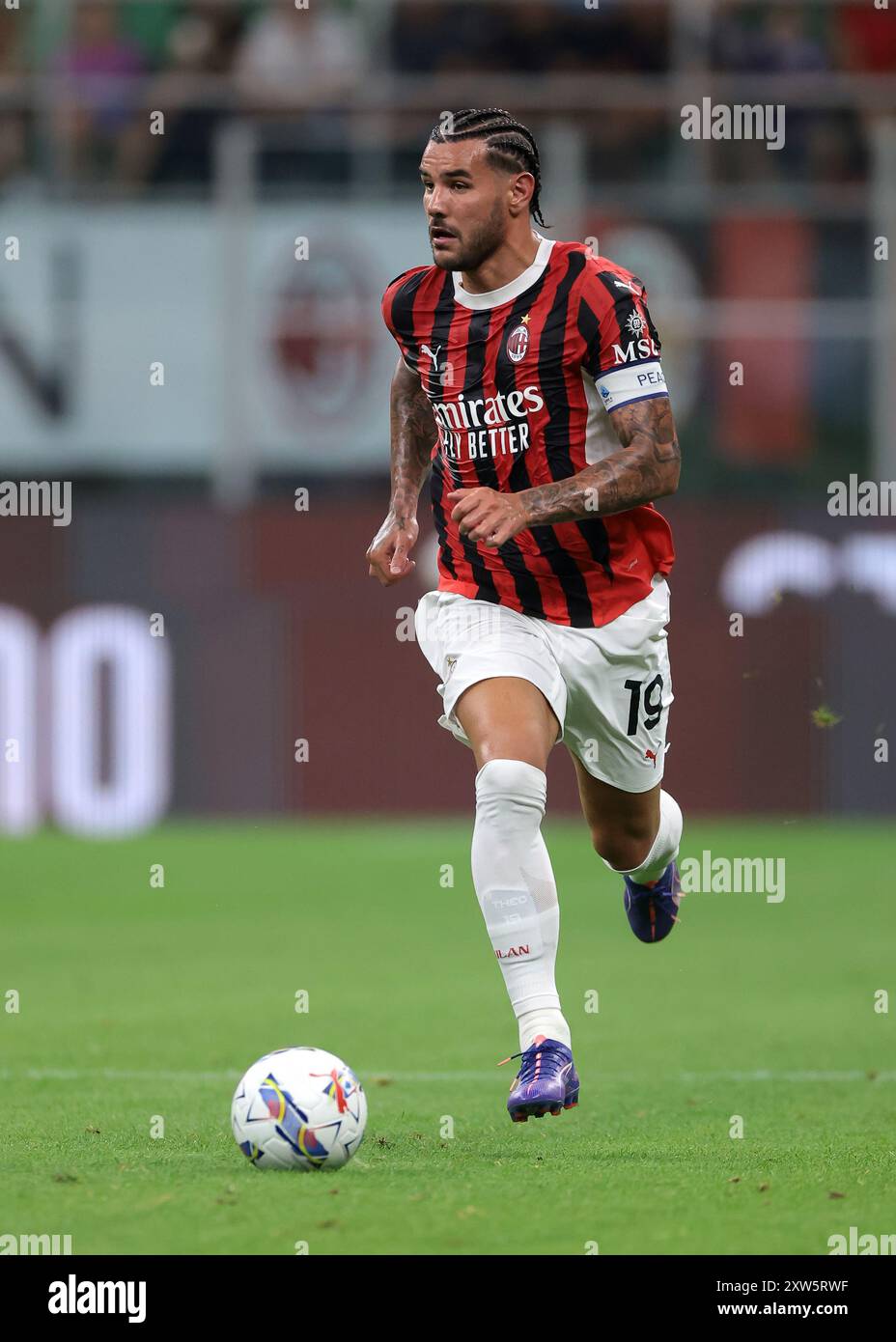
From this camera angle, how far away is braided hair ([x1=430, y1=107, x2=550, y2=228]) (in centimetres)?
591

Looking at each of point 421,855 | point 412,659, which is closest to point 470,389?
point 421,855

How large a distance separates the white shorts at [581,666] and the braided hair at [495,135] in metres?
1.15

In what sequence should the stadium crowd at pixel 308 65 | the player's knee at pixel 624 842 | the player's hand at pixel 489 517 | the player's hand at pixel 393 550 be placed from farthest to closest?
the stadium crowd at pixel 308 65, the player's knee at pixel 624 842, the player's hand at pixel 393 550, the player's hand at pixel 489 517

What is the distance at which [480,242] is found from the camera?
5926 mm

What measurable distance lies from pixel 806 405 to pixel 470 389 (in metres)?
9.32

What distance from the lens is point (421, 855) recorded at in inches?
537

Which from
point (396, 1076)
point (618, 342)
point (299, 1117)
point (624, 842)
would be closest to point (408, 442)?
point (618, 342)

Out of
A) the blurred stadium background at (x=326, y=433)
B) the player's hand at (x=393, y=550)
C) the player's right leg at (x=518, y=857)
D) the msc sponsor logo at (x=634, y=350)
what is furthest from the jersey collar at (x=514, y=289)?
the blurred stadium background at (x=326, y=433)

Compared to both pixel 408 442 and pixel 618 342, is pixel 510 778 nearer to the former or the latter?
pixel 618 342

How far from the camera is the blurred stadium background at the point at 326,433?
48.2ft

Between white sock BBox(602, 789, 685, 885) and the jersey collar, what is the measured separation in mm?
1590

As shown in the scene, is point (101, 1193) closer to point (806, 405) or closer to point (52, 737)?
point (52, 737)

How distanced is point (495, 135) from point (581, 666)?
1.40 m

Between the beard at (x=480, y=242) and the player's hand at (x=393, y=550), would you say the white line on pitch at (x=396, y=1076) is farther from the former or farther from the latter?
the beard at (x=480, y=242)
